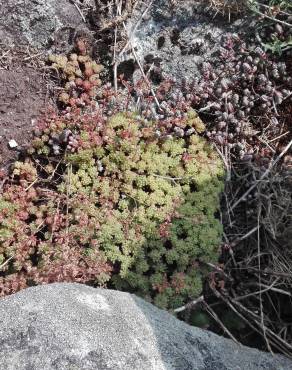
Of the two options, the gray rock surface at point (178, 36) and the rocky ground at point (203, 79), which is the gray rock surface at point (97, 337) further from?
the gray rock surface at point (178, 36)

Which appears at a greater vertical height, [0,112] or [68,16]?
[68,16]

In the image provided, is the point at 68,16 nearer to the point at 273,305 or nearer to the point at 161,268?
the point at 161,268

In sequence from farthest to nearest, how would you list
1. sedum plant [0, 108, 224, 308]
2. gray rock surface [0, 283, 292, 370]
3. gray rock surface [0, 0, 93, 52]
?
gray rock surface [0, 0, 93, 52], sedum plant [0, 108, 224, 308], gray rock surface [0, 283, 292, 370]

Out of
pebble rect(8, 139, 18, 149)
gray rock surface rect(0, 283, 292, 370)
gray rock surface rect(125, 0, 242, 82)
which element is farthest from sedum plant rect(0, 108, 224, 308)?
gray rock surface rect(0, 283, 292, 370)

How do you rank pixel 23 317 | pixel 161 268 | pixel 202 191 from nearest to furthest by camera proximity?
1. pixel 23 317
2. pixel 161 268
3. pixel 202 191

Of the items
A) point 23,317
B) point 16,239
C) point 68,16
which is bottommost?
point 16,239

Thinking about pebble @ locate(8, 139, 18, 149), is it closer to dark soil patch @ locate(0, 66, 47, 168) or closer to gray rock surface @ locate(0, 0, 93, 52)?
dark soil patch @ locate(0, 66, 47, 168)

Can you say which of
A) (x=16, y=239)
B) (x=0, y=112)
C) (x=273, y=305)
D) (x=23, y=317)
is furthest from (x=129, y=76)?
(x=23, y=317)

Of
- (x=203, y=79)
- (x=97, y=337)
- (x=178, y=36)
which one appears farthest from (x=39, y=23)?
(x=97, y=337)
